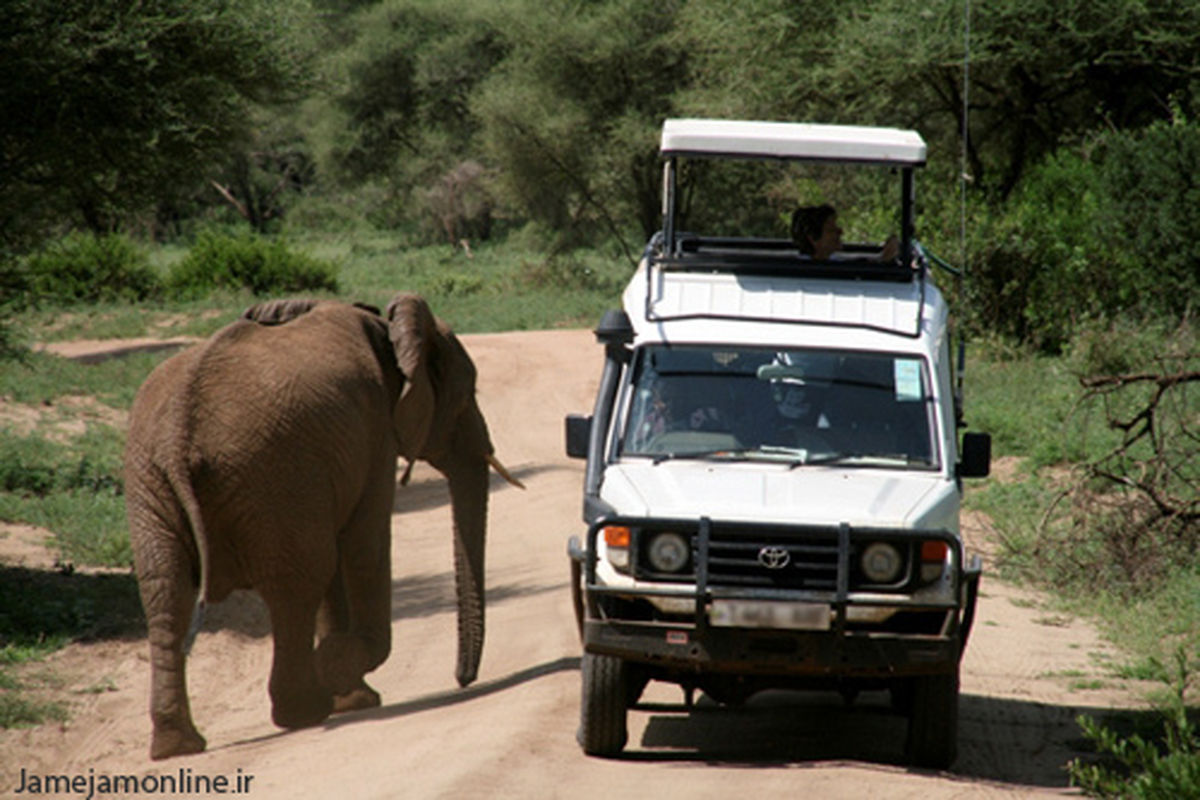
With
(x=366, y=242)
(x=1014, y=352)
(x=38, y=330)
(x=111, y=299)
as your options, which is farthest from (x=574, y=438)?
(x=366, y=242)

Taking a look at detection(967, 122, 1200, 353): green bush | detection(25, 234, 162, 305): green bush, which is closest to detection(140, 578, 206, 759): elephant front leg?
detection(967, 122, 1200, 353): green bush

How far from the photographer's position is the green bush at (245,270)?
31.8 m

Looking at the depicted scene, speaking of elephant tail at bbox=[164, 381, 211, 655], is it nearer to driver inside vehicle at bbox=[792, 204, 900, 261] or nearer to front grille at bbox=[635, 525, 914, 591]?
front grille at bbox=[635, 525, 914, 591]

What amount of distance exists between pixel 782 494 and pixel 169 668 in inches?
123

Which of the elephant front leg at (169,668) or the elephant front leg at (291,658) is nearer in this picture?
the elephant front leg at (169,668)

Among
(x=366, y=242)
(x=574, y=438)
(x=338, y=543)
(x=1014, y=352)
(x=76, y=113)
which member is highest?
(x=76, y=113)

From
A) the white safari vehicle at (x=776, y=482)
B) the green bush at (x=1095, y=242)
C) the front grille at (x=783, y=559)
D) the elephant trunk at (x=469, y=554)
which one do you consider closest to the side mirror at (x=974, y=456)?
the white safari vehicle at (x=776, y=482)

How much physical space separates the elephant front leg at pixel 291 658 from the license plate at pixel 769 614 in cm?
251

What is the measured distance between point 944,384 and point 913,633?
1.48 m

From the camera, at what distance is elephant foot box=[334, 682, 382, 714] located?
8633 millimetres

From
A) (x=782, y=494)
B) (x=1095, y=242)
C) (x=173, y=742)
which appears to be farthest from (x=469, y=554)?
(x=1095, y=242)

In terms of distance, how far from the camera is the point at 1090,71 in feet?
78.7

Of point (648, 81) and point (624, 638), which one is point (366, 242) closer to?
point (648, 81)

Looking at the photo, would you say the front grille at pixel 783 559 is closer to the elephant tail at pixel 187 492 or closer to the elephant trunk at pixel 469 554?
the elephant tail at pixel 187 492
